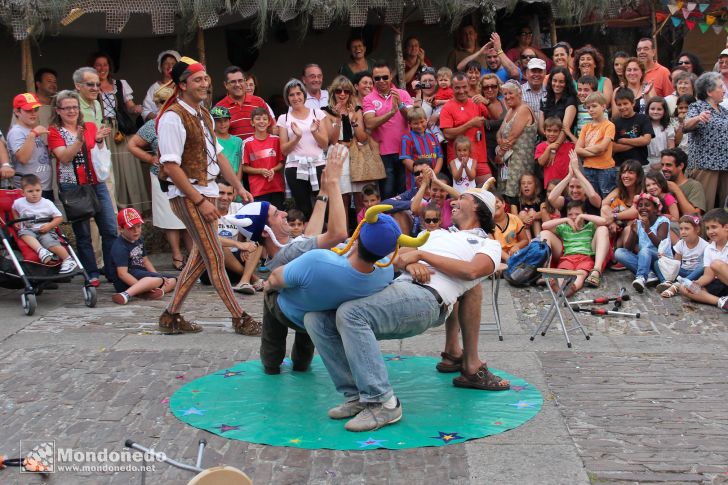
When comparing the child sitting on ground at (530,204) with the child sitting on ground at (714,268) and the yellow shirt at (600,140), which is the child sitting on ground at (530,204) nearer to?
the yellow shirt at (600,140)

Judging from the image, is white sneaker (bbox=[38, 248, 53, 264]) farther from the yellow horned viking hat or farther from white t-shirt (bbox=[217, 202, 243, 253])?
the yellow horned viking hat

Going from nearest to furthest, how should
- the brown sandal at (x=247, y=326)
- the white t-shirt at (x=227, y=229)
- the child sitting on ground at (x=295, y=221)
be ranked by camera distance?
1. the brown sandal at (x=247, y=326)
2. the child sitting on ground at (x=295, y=221)
3. the white t-shirt at (x=227, y=229)

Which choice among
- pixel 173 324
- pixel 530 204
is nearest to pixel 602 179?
pixel 530 204

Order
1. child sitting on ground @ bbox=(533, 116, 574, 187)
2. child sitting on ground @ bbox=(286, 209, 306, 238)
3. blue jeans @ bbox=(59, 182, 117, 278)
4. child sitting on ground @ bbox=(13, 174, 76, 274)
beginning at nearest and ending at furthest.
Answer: child sitting on ground @ bbox=(13, 174, 76, 274), child sitting on ground @ bbox=(286, 209, 306, 238), blue jeans @ bbox=(59, 182, 117, 278), child sitting on ground @ bbox=(533, 116, 574, 187)

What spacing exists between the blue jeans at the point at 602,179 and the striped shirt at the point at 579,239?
1.88 ft

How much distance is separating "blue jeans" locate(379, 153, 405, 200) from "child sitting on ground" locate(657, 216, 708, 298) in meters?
2.76

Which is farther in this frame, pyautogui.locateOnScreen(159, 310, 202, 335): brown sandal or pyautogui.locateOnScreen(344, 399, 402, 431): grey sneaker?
pyautogui.locateOnScreen(159, 310, 202, 335): brown sandal

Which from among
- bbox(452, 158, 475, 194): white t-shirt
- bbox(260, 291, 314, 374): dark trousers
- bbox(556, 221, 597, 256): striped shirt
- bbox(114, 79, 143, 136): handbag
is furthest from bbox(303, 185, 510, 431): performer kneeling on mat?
bbox(114, 79, 143, 136): handbag

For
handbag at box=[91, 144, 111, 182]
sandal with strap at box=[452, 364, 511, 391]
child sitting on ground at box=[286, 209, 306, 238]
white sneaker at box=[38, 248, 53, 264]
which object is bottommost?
sandal with strap at box=[452, 364, 511, 391]

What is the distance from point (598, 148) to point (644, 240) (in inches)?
43.0

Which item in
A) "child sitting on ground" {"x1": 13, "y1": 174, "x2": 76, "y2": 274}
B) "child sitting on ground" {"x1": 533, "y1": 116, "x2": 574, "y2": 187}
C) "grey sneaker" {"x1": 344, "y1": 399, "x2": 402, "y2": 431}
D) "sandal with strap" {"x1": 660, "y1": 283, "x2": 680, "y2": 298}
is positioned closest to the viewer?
"grey sneaker" {"x1": 344, "y1": 399, "x2": 402, "y2": 431}

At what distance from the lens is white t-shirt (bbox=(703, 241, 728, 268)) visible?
7543mm

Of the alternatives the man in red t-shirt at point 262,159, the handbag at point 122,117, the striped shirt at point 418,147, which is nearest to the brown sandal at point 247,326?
the man in red t-shirt at point 262,159

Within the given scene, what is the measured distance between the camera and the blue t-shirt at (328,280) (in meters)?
4.70
